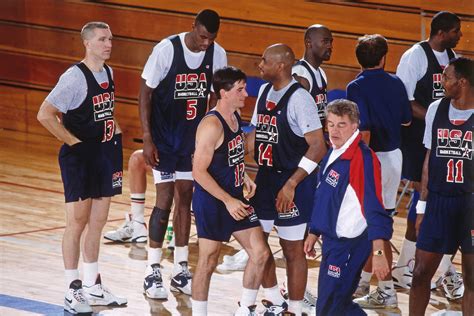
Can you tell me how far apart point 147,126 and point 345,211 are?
255cm

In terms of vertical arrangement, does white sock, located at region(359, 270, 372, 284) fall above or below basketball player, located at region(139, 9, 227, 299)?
below

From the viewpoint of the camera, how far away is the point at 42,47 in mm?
14633

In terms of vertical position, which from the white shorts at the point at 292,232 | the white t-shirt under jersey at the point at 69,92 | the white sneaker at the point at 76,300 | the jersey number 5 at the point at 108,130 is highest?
the white t-shirt under jersey at the point at 69,92

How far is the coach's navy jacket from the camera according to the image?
6098 millimetres

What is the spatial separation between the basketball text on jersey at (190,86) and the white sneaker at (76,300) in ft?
5.95

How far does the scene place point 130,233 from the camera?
992cm

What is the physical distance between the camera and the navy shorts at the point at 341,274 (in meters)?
6.12

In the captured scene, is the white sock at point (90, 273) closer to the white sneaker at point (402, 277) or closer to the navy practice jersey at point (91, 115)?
the navy practice jersey at point (91, 115)

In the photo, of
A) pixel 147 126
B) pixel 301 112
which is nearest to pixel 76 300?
pixel 147 126

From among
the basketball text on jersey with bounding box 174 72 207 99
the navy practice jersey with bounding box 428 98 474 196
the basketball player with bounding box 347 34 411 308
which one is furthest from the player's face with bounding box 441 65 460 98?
the basketball text on jersey with bounding box 174 72 207 99

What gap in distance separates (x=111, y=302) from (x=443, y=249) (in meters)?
2.57

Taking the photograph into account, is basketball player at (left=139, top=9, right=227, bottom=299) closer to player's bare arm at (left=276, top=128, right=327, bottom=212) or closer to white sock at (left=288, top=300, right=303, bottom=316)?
white sock at (left=288, top=300, right=303, bottom=316)

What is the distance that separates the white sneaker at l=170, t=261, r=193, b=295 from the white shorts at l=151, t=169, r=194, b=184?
0.72m

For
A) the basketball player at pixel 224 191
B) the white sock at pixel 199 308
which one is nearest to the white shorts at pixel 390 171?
the basketball player at pixel 224 191
